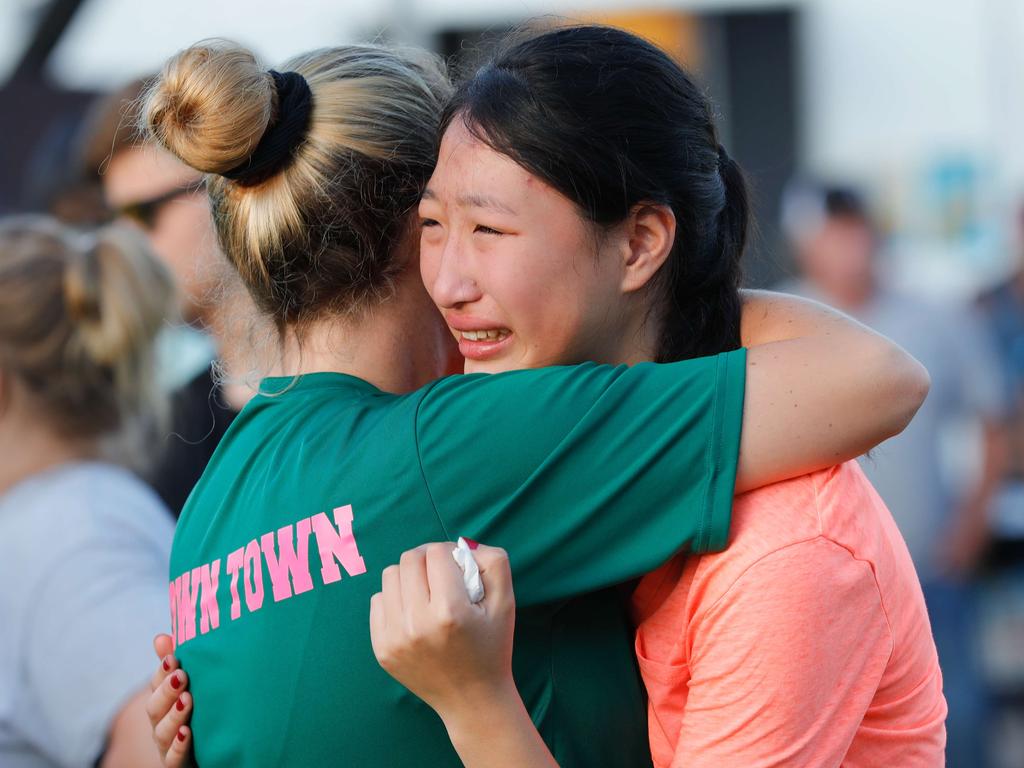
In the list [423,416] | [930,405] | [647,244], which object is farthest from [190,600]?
[930,405]

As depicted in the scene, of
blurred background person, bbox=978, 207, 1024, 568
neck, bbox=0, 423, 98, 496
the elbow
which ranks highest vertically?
the elbow

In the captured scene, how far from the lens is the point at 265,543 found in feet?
5.07

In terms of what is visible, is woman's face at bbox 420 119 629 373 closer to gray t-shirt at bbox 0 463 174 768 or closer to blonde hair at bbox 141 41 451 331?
blonde hair at bbox 141 41 451 331

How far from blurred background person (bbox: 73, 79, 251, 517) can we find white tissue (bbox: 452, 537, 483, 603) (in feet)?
4.67

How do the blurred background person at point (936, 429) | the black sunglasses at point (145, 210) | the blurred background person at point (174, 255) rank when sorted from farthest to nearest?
the blurred background person at point (936, 429)
the black sunglasses at point (145, 210)
the blurred background person at point (174, 255)

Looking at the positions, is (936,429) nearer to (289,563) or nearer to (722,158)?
(722,158)

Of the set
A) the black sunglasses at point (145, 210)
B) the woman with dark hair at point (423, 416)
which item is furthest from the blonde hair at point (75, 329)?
the woman with dark hair at point (423, 416)

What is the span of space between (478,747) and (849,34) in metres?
8.69

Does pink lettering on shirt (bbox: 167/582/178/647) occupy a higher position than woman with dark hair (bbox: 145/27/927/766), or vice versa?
woman with dark hair (bbox: 145/27/927/766)

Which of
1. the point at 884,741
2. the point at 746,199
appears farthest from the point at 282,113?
the point at 884,741

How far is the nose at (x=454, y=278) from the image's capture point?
158 centimetres

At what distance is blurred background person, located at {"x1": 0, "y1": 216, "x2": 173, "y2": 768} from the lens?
2.34 meters

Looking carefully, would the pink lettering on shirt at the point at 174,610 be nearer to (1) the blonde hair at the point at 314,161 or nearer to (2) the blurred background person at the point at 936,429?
(1) the blonde hair at the point at 314,161

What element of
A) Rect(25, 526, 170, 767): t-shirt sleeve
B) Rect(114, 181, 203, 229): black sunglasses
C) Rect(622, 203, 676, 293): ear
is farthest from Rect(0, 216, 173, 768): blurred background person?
Rect(622, 203, 676, 293): ear
